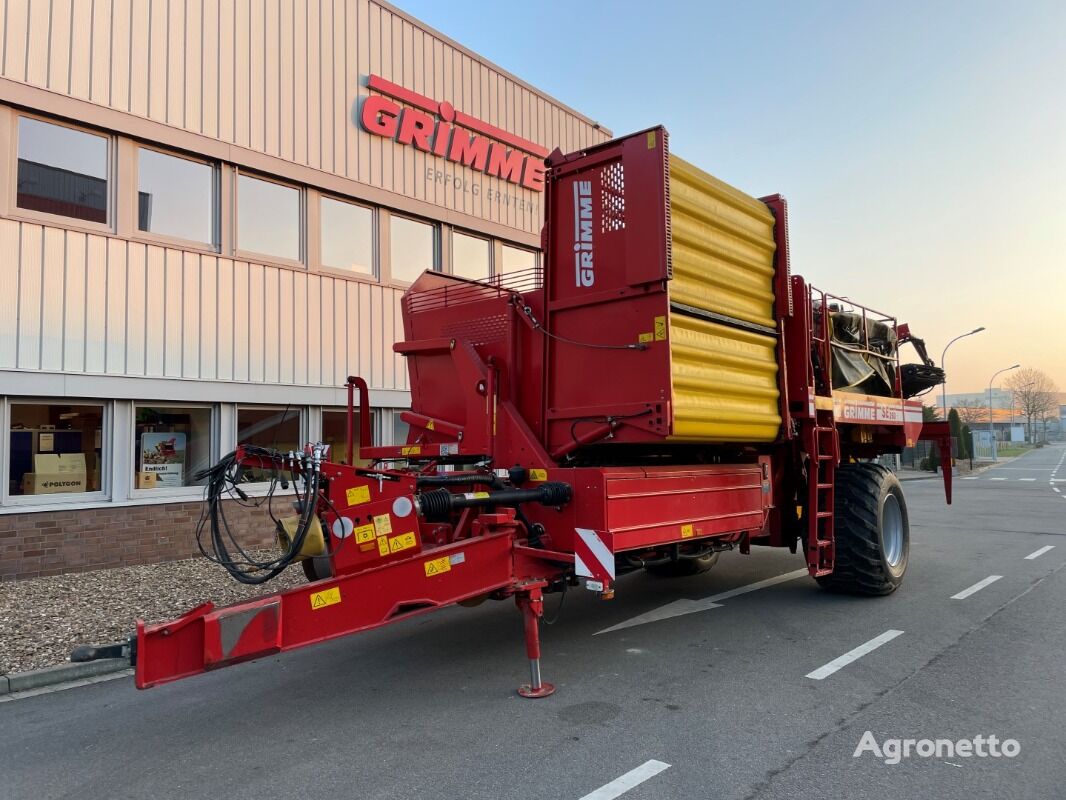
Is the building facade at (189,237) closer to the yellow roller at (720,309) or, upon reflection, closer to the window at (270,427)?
the window at (270,427)

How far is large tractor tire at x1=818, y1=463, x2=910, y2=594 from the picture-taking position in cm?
682

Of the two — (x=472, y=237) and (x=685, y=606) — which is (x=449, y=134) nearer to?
(x=472, y=237)

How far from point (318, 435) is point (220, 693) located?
238 inches

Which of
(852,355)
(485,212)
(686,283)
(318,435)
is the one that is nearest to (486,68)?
(485,212)

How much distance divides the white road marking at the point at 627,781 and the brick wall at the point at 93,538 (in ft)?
21.7

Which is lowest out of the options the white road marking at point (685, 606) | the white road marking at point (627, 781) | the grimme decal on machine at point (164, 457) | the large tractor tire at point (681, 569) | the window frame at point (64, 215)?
the white road marking at point (627, 781)

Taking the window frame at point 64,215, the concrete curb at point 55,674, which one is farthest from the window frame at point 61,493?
the concrete curb at point 55,674

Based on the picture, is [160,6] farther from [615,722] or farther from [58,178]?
[615,722]

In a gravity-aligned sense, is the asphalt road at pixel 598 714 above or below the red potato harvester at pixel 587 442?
below

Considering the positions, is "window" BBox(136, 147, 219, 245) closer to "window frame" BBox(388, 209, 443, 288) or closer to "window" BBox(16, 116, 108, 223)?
"window" BBox(16, 116, 108, 223)

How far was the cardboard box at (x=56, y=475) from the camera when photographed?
802 cm

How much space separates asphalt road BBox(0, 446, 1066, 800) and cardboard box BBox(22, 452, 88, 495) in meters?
3.88

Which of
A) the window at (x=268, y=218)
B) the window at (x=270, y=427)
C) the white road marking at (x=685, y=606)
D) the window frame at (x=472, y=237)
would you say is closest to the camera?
the white road marking at (x=685, y=606)

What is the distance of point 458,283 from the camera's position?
273 inches
